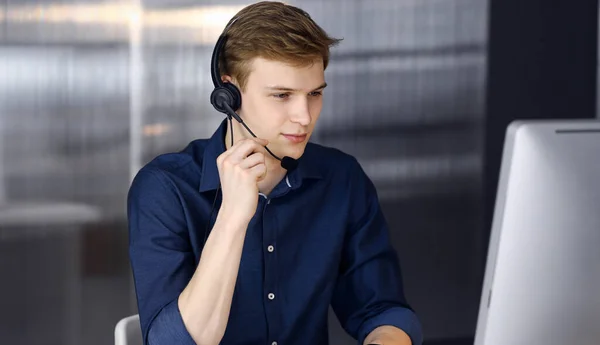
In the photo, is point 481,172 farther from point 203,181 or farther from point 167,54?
point 203,181

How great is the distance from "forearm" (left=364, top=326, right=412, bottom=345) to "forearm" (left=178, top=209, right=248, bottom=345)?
26 cm

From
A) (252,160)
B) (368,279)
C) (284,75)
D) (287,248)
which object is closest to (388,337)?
(368,279)

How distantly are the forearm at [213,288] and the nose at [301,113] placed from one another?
22cm

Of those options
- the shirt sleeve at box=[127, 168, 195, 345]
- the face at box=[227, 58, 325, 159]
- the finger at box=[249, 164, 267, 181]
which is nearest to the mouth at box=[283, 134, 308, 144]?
the face at box=[227, 58, 325, 159]

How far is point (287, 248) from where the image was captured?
1676 millimetres

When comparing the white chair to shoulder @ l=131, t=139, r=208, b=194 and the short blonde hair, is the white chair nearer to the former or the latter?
shoulder @ l=131, t=139, r=208, b=194

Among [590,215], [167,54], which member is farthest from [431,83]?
[590,215]

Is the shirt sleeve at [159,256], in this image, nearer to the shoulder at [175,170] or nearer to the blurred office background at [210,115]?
the shoulder at [175,170]

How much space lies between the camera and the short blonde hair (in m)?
1.57

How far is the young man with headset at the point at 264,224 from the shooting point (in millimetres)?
1465

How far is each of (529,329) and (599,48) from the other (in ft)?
8.68

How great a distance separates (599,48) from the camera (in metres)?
3.57

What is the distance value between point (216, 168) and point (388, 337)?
42 centimetres

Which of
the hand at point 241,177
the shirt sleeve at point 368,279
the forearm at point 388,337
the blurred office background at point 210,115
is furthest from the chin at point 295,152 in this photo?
the blurred office background at point 210,115
